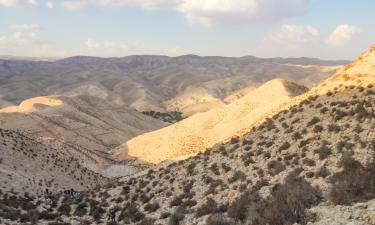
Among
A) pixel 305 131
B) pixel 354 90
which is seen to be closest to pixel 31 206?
pixel 305 131

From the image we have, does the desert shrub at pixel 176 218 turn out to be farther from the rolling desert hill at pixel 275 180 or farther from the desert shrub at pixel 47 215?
the desert shrub at pixel 47 215

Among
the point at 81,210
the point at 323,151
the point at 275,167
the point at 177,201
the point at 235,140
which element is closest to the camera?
the point at 323,151

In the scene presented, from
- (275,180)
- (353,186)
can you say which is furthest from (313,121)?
(353,186)

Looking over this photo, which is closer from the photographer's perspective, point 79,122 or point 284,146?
point 284,146

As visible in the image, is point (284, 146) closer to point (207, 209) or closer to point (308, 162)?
point (308, 162)

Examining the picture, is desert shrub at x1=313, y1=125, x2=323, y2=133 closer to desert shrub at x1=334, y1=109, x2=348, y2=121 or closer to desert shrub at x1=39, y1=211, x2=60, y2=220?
desert shrub at x1=334, y1=109, x2=348, y2=121

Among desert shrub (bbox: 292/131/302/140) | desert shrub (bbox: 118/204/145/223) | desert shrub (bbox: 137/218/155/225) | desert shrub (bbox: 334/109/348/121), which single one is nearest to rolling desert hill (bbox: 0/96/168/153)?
desert shrub (bbox: 118/204/145/223)

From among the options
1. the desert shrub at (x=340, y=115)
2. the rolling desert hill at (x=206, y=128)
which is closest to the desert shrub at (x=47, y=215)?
the desert shrub at (x=340, y=115)

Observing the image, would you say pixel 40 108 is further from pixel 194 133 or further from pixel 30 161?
pixel 30 161
